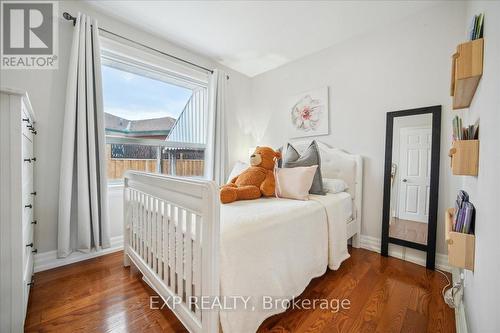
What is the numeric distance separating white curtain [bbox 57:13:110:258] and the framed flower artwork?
2.18 meters

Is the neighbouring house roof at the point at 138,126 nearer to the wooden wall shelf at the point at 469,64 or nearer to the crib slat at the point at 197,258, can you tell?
the crib slat at the point at 197,258

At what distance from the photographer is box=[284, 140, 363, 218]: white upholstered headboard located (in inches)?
85.8

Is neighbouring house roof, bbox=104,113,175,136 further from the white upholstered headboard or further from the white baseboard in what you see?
the white upholstered headboard

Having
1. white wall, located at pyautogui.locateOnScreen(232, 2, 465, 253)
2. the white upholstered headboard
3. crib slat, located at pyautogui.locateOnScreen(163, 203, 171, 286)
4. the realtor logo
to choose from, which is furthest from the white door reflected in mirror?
the realtor logo

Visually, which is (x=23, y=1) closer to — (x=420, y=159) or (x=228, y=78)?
(x=228, y=78)

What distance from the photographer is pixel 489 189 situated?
710mm

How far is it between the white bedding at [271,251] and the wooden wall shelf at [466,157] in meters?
0.80

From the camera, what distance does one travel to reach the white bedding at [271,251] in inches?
36.0

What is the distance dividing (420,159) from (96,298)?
2.73 metres

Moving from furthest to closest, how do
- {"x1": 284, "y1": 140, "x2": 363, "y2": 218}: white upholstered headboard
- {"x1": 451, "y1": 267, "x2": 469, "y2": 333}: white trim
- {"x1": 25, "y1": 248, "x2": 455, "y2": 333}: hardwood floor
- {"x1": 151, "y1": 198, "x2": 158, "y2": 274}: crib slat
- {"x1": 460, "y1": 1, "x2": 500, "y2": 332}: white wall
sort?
{"x1": 284, "y1": 140, "x2": 363, "y2": 218}: white upholstered headboard < {"x1": 151, "y1": 198, "x2": 158, "y2": 274}: crib slat < {"x1": 25, "y1": 248, "x2": 455, "y2": 333}: hardwood floor < {"x1": 451, "y1": 267, "x2": 469, "y2": 333}: white trim < {"x1": 460, "y1": 1, "x2": 500, "y2": 332}: white wall

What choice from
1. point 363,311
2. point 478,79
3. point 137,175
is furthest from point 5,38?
point 363,311

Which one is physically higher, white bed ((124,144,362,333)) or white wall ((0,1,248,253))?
white wall ((0,1,248,253))

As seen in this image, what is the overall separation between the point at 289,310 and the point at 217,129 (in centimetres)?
221

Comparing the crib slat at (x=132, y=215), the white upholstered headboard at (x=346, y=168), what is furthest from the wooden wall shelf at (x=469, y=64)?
the crib slat at (x=132, y=215)
